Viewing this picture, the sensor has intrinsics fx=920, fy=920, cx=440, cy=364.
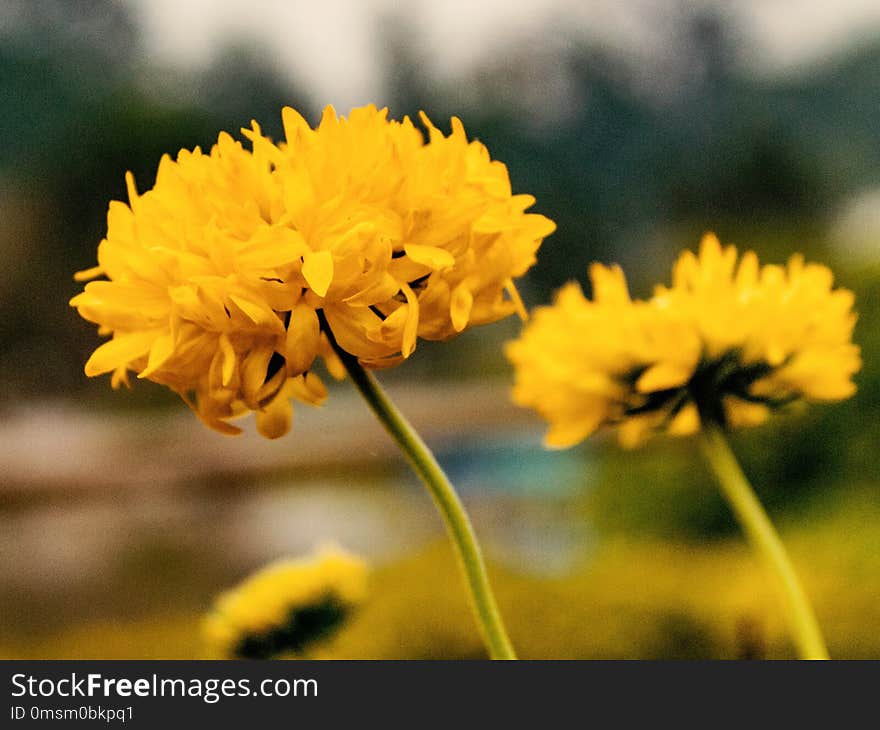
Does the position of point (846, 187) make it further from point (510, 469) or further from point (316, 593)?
point (316, 593)

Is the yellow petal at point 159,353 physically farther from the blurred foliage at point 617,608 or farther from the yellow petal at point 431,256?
the blurred foliage at point 617,608

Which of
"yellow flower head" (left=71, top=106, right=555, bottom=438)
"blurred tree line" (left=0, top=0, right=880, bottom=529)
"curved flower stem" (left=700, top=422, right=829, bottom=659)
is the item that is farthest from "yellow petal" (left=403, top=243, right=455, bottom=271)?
"blurred tree line" (left=0, top=0, right=880, bottom=529)

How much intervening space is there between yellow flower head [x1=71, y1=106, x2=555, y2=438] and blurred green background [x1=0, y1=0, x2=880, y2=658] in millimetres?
308

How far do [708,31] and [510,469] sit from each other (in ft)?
1.01

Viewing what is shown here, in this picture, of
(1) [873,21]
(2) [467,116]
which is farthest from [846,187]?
(2) [467,116]

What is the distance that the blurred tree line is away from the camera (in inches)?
21.1

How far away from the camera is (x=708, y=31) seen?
0.55 metres

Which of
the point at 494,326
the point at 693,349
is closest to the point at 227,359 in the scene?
the point at 693,349

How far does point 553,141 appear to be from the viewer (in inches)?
23.7

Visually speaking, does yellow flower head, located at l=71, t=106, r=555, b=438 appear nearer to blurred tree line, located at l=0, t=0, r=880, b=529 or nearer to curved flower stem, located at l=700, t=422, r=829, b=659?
curved flower stem, located at l=700, t=422, r=829, b=659

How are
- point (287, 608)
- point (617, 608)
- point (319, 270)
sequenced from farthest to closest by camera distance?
1. point (617, 608)
2. point (287, 608)
3. point (319, 270)

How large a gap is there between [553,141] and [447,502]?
0.44 metres

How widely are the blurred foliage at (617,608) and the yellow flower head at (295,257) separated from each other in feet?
1.08

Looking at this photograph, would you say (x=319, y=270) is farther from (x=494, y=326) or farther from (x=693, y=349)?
(x=494, y=326)
